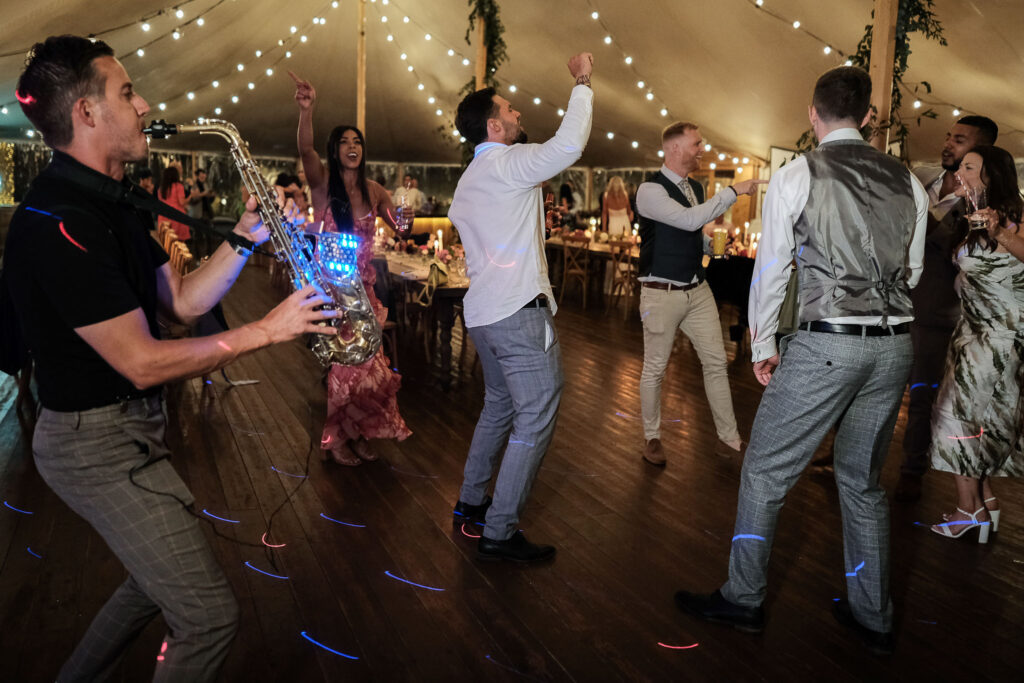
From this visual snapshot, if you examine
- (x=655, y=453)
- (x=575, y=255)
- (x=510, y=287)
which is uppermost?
(x=510, y=287)

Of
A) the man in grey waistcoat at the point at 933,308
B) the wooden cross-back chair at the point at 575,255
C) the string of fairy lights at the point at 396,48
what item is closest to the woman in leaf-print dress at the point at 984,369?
the man in grey waistcoat at the point at 933,308

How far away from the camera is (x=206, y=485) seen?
360cm

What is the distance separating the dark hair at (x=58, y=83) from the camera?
147 cm

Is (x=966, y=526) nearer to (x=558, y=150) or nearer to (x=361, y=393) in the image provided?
(x=558, y=150)

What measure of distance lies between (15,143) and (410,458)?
53.6 ft

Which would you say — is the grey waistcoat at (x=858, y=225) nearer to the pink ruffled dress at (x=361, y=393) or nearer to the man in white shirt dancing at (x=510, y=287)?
the man in white shirt dancing at (x=510, y=287)

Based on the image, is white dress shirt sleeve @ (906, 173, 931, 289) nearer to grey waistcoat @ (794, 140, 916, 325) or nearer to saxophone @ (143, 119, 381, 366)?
grey waistcoat @ (794, 140, 916, 325)

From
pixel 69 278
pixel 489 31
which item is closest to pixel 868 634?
pixel 69 278

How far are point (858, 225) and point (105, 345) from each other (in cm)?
191

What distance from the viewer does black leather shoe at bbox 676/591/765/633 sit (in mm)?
2418

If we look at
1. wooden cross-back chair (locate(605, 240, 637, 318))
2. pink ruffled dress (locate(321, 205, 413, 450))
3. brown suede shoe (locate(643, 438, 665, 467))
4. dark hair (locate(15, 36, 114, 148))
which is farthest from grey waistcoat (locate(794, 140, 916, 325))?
wooden cross-back chair (locate(605, 240, 637, 318))

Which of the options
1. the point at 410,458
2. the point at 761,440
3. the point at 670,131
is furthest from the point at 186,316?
the point at 670,131

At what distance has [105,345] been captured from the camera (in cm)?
140

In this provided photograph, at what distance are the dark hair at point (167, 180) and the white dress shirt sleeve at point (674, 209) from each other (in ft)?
19.6
